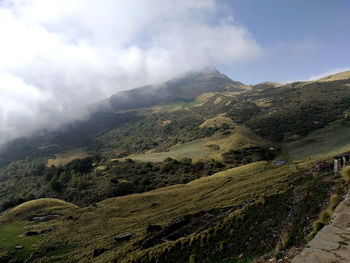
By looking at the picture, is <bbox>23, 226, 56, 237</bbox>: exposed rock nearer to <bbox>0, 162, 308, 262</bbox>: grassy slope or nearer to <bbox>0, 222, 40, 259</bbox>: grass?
<bbox>0, 222, 40, 259</bbox>: grass

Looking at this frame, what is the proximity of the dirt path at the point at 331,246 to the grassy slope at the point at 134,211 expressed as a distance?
14766 millimetres

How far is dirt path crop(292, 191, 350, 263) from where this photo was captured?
7.55 m

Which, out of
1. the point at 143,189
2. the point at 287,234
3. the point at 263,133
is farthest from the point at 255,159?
the point at 287,234

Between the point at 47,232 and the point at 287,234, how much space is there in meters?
41.8

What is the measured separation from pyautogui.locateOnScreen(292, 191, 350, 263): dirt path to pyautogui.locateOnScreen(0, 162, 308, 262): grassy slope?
1477 centimetres

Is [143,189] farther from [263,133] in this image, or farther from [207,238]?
[263,133]

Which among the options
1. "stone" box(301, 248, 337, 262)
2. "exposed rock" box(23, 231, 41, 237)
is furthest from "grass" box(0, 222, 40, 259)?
"stone" box(301, 248, 337, 262)

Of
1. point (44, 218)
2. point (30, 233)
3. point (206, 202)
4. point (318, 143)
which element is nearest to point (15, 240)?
point (30, 233)

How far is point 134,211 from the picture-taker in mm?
44969

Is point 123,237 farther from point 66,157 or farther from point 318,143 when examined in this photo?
point 66,157

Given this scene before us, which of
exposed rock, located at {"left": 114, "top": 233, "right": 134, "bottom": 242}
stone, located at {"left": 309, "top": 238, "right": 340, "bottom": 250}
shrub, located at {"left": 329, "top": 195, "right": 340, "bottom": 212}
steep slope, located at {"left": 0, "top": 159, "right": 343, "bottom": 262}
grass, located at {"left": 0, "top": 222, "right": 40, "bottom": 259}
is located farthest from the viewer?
grass, located at {"left": 0, "top": 222, "right": 40, "bottom": 259}

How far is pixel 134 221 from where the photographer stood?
Result: 37.1 metres

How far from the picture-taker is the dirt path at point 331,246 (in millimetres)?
7547

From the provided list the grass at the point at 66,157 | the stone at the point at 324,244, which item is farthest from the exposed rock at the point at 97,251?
the grass at the point at 66,157
